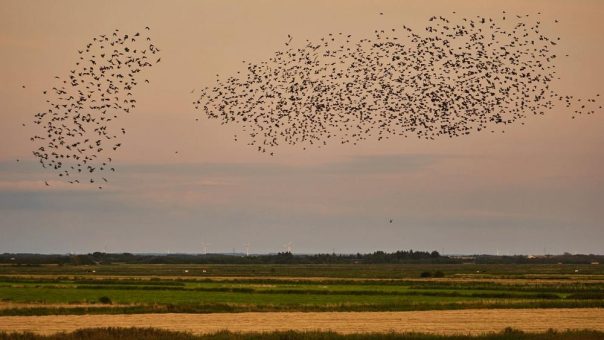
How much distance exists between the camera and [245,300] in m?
67.9

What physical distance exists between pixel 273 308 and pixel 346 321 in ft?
38.4

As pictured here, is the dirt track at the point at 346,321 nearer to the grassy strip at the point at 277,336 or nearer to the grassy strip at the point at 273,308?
the grassy strip at the point at 273,308

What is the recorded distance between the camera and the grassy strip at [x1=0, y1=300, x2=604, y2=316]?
5441cm

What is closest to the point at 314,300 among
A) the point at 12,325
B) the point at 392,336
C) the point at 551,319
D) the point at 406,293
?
the point at 406,293

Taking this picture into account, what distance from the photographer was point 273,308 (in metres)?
58.2

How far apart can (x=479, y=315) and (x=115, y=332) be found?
2174 cm

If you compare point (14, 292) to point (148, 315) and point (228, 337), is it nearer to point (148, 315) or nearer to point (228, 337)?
point (148, 315)

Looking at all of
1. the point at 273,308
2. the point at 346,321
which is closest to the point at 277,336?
the point at 346,321

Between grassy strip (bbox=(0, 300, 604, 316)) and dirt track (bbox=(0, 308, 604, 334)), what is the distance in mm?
2898

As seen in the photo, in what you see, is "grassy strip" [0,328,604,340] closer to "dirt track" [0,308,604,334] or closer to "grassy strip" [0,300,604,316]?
"dirt track" [0,308,604,334]

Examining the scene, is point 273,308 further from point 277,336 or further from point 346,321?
point 277,336

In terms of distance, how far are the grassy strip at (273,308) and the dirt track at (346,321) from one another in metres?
2.90

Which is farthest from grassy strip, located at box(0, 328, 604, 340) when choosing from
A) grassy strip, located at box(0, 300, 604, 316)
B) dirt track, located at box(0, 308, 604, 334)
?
grassy strip, located at box(0, 300, 604, 316)

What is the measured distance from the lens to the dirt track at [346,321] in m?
42.4
